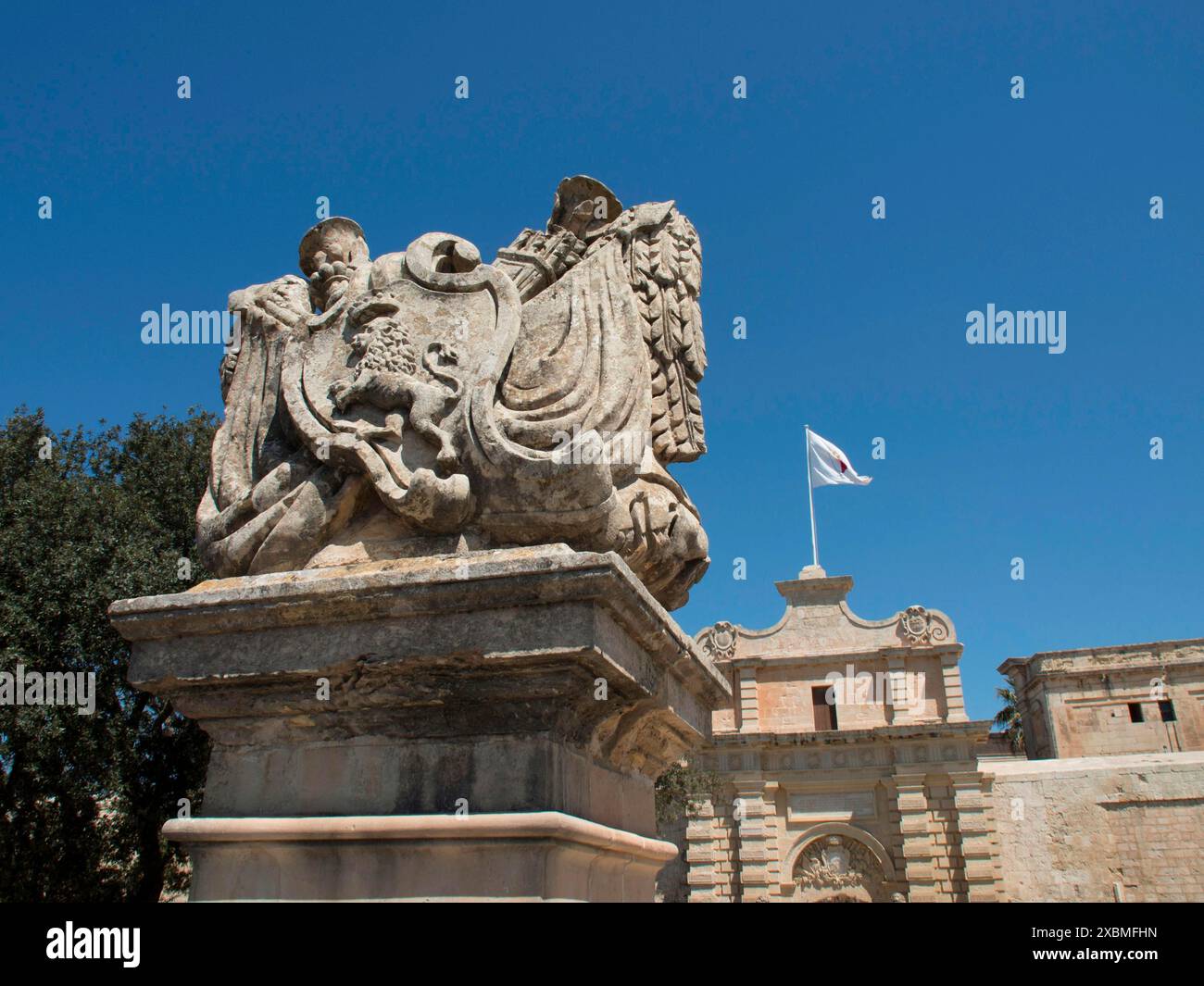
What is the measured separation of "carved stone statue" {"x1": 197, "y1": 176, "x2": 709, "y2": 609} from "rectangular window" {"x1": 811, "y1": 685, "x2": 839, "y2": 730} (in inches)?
1011

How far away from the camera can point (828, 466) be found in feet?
90.0

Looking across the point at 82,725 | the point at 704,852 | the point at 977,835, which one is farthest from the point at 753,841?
the point at 82,725

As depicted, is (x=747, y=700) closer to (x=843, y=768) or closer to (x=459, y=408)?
(x=843, y=768)

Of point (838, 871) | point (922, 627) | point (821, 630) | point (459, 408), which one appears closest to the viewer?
point (459, 408)

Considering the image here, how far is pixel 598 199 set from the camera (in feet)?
12.6

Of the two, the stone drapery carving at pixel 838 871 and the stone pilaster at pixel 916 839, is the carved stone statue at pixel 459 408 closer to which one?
the stone pilaster at pixel 916 839

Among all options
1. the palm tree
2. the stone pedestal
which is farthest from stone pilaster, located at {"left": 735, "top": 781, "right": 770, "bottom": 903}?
the stone pedestal

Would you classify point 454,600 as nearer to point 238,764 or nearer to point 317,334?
point 238,764

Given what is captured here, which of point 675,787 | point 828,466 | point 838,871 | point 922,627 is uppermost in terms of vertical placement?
point 828,466

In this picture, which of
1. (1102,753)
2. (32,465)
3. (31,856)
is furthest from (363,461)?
(1102,753)

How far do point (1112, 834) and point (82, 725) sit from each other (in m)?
23.8

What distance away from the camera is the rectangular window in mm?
27469

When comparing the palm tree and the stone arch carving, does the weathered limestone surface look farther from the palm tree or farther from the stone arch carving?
the palm tree
